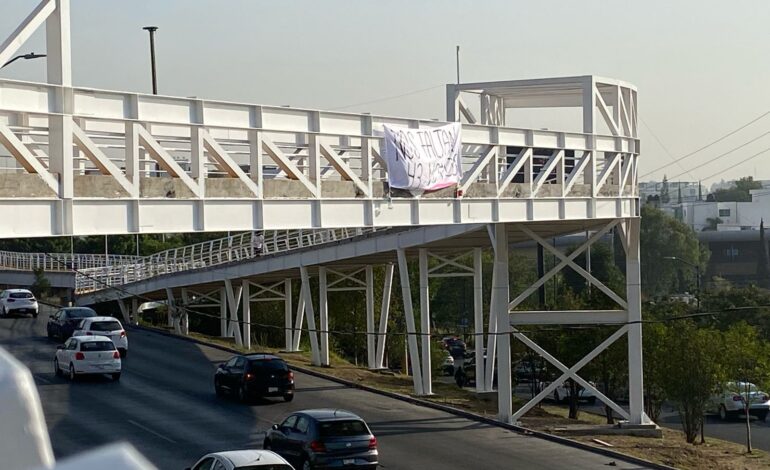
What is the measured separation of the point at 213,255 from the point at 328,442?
37289 mm

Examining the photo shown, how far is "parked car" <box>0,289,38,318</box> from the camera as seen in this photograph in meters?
58.1

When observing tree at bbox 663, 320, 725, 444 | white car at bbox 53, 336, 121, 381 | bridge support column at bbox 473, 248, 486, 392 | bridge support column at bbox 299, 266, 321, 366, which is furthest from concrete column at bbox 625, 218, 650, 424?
bridge support column at bbox 299, 266, 321, 366

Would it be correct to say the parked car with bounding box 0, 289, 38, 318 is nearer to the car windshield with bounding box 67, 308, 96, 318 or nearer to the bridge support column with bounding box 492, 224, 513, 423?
the car windshield with bounding box 67, 308, 96, 318

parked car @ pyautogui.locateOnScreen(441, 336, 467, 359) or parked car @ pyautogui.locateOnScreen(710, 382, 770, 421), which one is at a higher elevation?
parked car @ pyautogui.locateOnScreen(710, 382, 770, 421)

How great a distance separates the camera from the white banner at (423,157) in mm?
22531

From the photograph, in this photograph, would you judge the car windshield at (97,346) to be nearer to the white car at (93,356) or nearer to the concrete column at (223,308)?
the white car at (93,356)

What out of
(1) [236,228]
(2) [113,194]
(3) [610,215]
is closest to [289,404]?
(3) [610,215]

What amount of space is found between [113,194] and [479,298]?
28.6 meters

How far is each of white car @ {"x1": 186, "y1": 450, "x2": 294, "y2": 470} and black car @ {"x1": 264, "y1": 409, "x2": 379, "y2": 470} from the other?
385cm

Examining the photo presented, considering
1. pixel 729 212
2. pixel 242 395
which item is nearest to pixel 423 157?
pixel 242 395

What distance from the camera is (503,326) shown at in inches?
1286

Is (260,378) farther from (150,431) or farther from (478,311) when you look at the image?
(478,311)

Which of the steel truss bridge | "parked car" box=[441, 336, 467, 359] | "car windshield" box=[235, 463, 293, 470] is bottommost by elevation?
"parked car" box=[441, 336, 467, 359]

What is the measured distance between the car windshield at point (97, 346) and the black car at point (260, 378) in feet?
14.1
